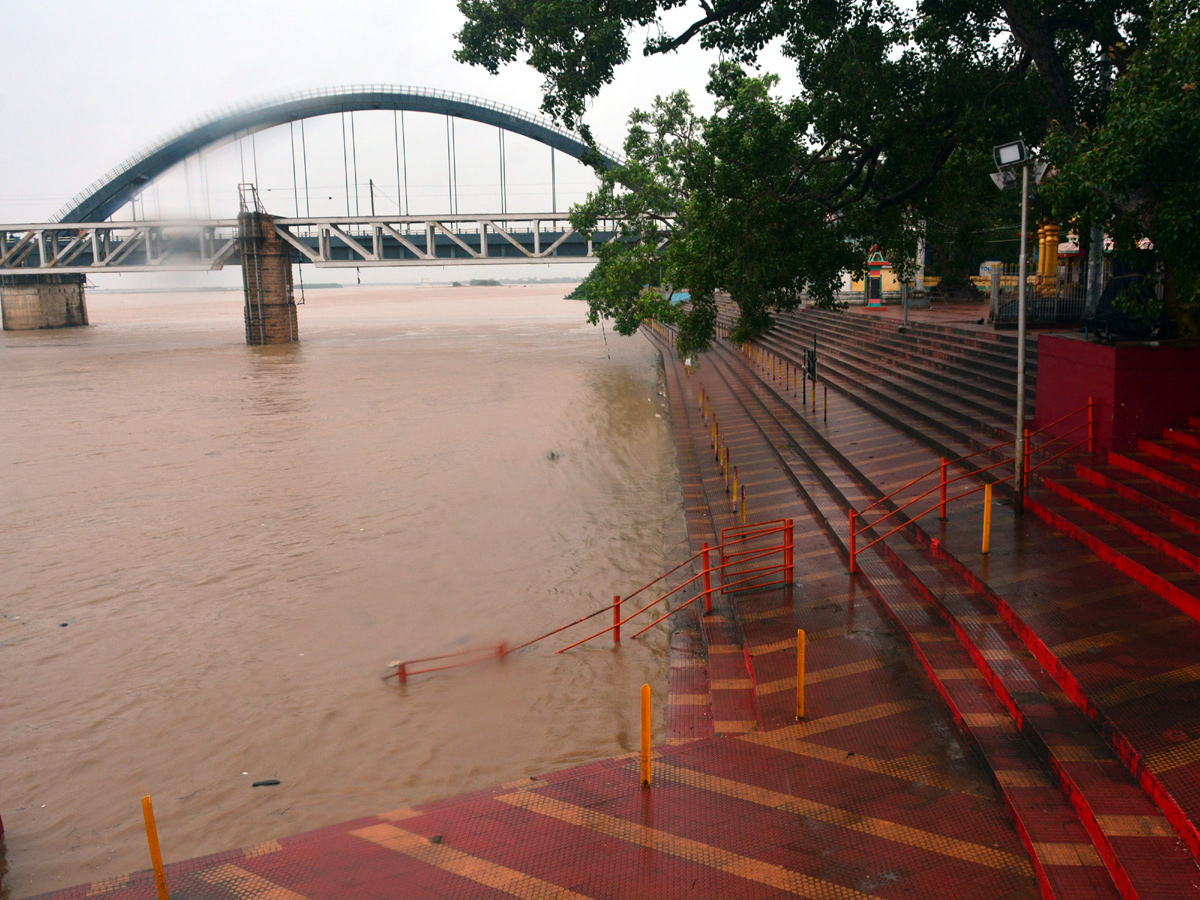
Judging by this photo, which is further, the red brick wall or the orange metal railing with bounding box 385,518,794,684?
the red brick wall

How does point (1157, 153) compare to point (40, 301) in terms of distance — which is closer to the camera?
point (1157, 153)

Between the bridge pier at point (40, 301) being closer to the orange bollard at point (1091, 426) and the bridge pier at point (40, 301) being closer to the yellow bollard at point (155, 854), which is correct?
the yellow bollard at point (155, 854)

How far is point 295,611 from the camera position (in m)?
12.1

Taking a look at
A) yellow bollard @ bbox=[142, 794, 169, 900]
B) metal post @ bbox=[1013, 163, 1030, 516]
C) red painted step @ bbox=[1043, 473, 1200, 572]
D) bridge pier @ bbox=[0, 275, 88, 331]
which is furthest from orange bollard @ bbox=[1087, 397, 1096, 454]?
bridge pier @ bbox=[0, 275, 88, 331]

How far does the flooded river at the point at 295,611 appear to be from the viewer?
7945 mm

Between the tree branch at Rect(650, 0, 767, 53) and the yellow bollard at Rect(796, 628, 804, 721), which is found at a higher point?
the tree branch at Rect(650, 0, 767, 53)

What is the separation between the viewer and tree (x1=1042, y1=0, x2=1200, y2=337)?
27.1 ft

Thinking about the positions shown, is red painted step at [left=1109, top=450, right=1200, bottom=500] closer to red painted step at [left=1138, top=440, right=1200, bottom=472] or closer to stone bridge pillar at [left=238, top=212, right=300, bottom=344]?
red painted step at [left=1138, top=440, right=1200, bottom=472]

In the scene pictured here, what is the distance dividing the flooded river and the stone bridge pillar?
38.8 metres

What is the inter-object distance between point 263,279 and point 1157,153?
2613 inches

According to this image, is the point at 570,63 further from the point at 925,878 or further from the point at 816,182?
the point at 925,878

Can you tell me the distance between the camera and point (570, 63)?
47.1 ft

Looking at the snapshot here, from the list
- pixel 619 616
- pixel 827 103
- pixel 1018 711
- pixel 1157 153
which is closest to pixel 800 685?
pixel 1018 711

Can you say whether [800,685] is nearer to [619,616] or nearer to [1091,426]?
[619,616]
